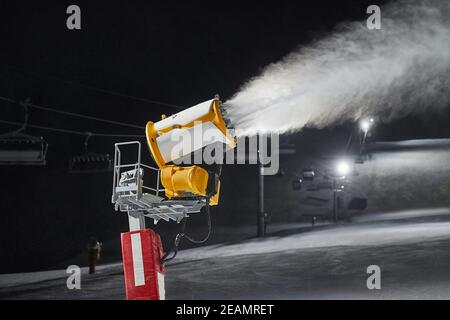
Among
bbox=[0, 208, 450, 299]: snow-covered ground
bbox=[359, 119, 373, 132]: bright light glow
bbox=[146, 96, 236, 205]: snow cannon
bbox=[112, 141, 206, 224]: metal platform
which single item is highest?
bbox=[359, 119, 373, 132]: bright light glow

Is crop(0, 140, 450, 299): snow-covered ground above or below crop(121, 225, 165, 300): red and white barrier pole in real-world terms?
below

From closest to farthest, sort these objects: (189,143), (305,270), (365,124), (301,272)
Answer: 1. (189,143)
2. (301,272)
3. (305,270)
4. (365,124)

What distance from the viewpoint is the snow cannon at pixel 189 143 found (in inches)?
252

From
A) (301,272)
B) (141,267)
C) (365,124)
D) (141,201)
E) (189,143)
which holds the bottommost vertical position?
(301,272)

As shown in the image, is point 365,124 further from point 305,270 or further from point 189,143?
point 189,143

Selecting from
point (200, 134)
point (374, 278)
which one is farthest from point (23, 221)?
point (200, 134)

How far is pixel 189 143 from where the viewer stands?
6578 mm

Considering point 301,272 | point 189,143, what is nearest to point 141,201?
point 189,143

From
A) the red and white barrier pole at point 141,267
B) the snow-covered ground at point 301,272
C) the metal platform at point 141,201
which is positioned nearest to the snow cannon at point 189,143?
the metal platform at point 141,201

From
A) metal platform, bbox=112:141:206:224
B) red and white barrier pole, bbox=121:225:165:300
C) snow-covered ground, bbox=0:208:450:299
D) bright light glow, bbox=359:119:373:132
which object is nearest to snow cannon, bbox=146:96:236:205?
metal platform, bbox=112:141:206:224

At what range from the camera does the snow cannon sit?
6.40 meters

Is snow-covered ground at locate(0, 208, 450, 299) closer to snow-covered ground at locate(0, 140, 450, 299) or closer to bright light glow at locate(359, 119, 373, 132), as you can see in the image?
snow-covered ground at locate(0, 140, 450, 299)

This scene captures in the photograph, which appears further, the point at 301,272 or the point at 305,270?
the point at 305,270

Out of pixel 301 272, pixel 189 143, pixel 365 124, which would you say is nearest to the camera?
pixel 189 143
